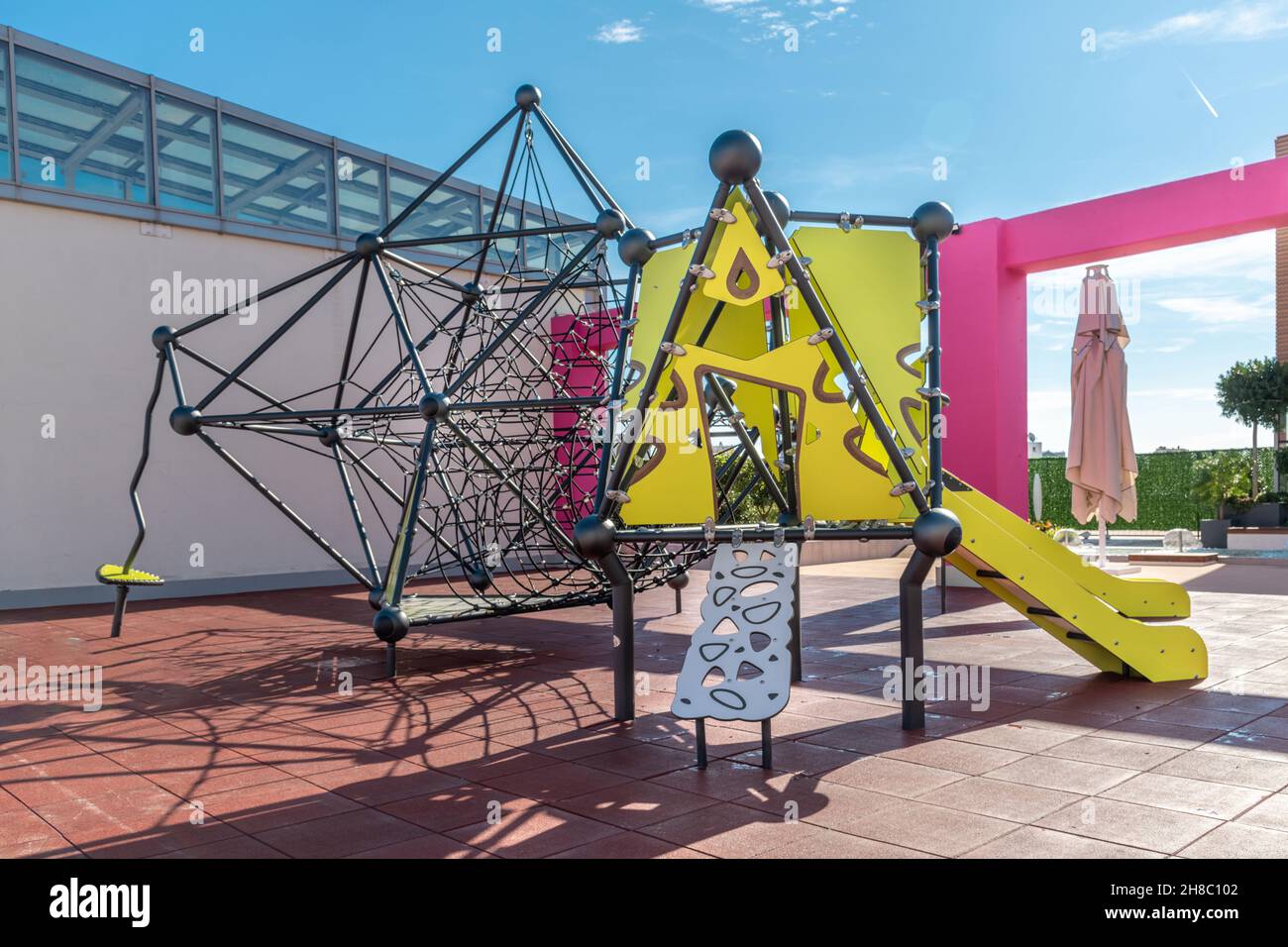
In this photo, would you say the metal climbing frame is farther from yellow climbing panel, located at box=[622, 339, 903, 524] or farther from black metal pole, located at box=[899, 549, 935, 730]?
black metal pole, located at box=[899, 549, 935, 730]

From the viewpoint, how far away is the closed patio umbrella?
934cm

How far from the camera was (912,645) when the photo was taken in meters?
4.75

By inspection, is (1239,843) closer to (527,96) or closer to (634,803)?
(634,803)

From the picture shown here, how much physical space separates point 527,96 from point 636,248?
319cm

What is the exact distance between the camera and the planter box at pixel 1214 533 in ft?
50.7

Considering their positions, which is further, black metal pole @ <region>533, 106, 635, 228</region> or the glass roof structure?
the glass roof structure

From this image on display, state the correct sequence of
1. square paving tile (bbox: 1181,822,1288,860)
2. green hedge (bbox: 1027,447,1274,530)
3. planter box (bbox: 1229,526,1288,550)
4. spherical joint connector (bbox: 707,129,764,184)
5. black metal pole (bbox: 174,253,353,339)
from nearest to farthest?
square paving tile (bbox: 1181,822,1288,860) < spherical joint connector (bbox: 707,129,764,184) < black metal pole (bbox: 174,253,353,339) < planter box (bbox: 1229,526,1288,550) < green hedge (bbox: 1027,447,1274,530)

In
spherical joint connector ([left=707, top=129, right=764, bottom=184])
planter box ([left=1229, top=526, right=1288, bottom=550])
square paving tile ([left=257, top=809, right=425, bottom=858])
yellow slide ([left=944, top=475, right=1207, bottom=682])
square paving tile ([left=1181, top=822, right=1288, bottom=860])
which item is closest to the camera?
square paving tile ([left=1181, top=822, right=1288, bottom=860])

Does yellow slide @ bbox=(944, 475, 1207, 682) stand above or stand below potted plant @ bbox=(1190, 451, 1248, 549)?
below

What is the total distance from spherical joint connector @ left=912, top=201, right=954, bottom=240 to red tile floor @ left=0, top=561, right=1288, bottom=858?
98.3 inches

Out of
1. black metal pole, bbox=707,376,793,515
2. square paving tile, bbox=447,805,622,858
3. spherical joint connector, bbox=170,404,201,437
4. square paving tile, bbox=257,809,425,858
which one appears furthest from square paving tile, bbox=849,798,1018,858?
spherical joint connector, bbox=170,404,201,437

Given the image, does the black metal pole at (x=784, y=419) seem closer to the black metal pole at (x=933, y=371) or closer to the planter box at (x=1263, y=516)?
the black metal pole at (x=933, y=371)

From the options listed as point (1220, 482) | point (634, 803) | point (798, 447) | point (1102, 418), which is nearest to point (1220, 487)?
point (1220, 482)

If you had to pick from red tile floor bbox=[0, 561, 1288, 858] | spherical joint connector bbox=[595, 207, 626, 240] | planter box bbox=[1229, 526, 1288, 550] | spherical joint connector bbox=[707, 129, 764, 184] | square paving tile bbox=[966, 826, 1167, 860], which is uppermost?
spherical joint connector bbox=[595, 207, 626, 240]
